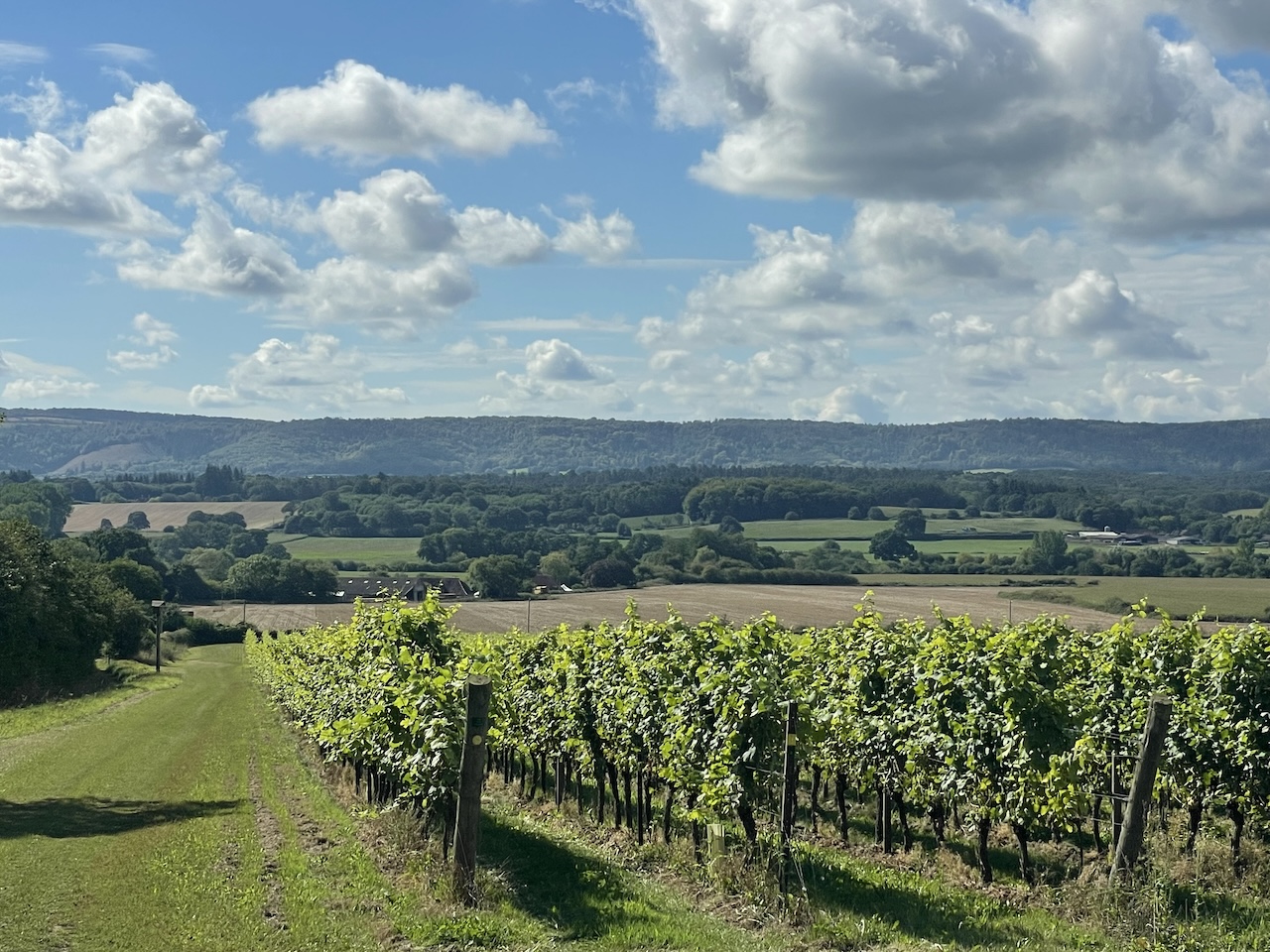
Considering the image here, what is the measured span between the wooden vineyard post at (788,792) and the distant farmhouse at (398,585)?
332 feet

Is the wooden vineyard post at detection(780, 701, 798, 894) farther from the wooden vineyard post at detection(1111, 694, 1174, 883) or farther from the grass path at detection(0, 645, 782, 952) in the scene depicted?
the wooden vineyard post at detection(1111, 694, 1174, 883)

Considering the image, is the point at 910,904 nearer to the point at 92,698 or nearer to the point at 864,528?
the point at 92,698

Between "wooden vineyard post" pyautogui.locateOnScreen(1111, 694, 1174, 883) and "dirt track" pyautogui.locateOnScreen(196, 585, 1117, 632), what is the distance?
57.4 meters

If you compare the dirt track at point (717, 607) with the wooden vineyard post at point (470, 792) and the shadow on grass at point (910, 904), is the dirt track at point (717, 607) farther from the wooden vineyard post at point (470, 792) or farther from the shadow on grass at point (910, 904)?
the wooden vineyard post at point (470, 792)

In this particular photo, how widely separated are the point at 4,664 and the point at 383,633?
126 feet

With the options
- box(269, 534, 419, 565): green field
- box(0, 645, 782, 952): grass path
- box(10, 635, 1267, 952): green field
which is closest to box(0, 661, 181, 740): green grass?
box(0, 645, 782, 952): grass path

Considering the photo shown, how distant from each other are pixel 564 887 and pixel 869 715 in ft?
20.4

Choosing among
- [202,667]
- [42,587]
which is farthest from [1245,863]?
[202,667]

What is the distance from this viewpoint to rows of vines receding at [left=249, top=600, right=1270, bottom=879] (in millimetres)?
14930

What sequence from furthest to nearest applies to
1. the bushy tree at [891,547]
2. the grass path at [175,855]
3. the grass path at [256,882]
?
1. the bushy tree at [891,547]
2. the grass path at [175,855]
3. the grass path at [256,882]

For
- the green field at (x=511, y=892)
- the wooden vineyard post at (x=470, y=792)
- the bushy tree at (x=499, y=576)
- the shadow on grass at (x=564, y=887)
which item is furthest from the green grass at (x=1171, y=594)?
the wooden vineyard post at (x=470, y=792)

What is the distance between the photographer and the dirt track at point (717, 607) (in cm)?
7819

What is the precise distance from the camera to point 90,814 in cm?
2095

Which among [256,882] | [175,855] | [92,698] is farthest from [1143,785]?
[92,698]
